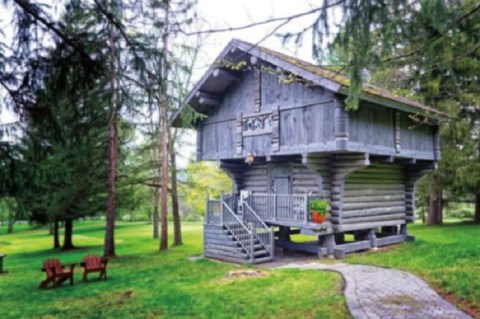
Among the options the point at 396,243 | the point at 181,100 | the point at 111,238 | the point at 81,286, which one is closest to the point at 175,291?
the point at 81,286

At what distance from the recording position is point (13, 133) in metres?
6.81

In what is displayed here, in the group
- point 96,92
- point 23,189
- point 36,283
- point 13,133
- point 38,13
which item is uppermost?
point 38,13

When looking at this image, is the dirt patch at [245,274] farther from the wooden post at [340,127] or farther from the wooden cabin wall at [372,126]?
the wooden cabin wall at [372,126]

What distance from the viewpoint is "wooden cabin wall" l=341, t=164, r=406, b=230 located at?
15.3 meters

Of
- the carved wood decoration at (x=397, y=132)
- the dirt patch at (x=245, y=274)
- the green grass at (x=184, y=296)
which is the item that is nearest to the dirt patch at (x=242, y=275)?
the dirt patch at (x=245, y=274)

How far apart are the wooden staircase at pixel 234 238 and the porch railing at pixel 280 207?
0.47m

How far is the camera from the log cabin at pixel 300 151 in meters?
13.6

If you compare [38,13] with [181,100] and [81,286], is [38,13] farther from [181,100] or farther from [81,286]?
[81,286]

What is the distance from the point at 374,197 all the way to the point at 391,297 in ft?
29.1

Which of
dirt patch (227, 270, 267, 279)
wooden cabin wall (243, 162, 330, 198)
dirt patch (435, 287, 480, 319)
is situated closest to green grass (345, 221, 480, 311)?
dirt patch (435, 287, 480, 319)

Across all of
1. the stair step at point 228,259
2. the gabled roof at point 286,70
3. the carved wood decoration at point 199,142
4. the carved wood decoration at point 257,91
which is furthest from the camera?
the carved wood decoration at point 199,142

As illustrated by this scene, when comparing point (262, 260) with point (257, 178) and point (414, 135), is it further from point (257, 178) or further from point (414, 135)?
point (414, 135)

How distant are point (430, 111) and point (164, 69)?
42.5 ft

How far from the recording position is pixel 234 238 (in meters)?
14.9
